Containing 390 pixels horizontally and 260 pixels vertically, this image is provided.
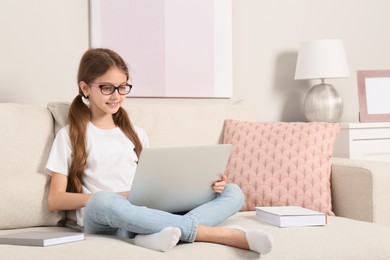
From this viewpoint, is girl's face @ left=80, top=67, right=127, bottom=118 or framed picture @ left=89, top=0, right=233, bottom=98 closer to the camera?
girl's face @ left=80, top=67, right=127, bottom=118

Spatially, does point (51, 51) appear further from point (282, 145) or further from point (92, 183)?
point (282, 145)

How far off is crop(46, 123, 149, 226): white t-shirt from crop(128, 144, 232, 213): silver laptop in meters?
0.34

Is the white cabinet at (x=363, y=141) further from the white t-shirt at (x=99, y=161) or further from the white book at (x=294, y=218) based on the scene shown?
the white t-shirt at (x=99, y=161)

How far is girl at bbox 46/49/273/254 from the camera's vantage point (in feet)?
6.40

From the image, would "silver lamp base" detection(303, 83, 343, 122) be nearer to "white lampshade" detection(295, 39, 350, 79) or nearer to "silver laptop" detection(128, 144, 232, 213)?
"white lampshade" detection(295, 39, 350, 79)

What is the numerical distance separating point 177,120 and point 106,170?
0.51m

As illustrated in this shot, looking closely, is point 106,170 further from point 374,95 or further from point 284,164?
A: point 374,95

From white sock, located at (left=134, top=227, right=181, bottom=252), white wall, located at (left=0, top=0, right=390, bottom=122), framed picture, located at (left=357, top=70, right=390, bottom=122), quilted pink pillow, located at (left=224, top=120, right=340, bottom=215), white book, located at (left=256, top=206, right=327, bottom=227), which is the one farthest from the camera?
framed picture, located at (left=357, top=70, right=390, bottom=122)

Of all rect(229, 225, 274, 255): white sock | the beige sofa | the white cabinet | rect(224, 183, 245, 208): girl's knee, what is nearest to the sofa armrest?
the beige sofa

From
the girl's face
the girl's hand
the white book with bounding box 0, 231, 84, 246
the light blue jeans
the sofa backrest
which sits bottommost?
the white book with bounding box 0, 231, 84, 246

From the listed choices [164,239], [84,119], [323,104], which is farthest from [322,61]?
[164,239]

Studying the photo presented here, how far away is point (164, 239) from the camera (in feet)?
6.01

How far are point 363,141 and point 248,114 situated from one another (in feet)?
2.91

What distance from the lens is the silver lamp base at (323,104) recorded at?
3.62 m
